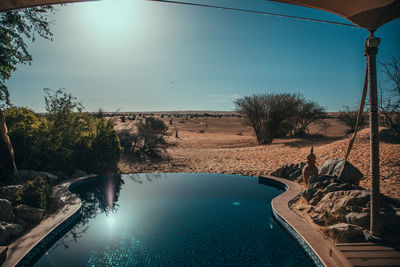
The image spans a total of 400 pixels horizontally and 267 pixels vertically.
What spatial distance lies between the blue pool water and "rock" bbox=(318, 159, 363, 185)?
1649 mm

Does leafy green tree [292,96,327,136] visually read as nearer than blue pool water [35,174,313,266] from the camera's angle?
Result: No

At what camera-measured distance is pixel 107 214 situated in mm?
5508

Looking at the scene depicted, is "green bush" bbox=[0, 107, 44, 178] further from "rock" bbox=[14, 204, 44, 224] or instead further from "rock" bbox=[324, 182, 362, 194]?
"rock" bbox=[324, 182, 362, 194]

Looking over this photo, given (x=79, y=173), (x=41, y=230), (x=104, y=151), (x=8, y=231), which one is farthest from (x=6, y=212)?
(x=104, y=151)

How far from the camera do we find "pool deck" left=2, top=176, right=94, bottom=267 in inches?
122

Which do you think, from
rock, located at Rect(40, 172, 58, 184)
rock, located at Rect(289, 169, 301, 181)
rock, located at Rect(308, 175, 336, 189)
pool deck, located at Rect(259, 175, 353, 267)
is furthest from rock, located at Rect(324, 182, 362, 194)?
rock, located at Rect(40, 172, 58, 184)

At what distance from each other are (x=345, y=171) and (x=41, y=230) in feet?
22.3

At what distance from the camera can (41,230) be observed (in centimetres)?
393

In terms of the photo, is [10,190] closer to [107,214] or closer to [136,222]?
[107,214]

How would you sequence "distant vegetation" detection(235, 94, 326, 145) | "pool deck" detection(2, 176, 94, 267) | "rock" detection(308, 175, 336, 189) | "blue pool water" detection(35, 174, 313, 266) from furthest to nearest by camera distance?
"distant vegetation" detection(235, 94, 326, 145) < "rock" detection(308, 175, 336, 189) < "blue pool water" detection(35, 174, 313, 266) < "pool deck" detection(2, 176, 94, 267)

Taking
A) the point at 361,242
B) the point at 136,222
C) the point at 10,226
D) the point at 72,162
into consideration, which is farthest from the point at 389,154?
the point at 72,162

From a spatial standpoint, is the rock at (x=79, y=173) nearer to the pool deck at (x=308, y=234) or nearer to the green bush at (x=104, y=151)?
the green bush at (x=104, y=151)

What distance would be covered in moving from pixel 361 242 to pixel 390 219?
606 millimetres

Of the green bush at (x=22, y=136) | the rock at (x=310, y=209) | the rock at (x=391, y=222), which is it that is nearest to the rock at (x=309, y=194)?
the rock at (x=310, y=209)
